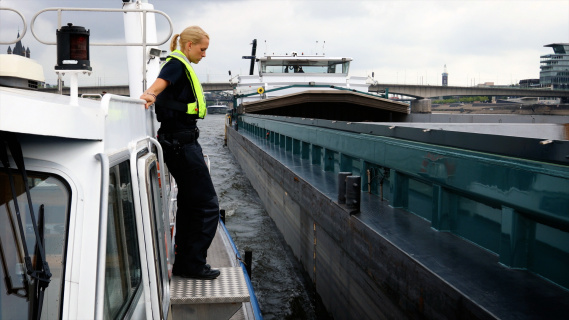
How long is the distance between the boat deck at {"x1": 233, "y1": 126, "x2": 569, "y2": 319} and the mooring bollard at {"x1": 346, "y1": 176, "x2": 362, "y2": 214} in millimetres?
130

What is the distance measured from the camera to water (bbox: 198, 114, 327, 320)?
27.7 ft

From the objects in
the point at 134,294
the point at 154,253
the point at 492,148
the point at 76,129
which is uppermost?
the point at 76,129

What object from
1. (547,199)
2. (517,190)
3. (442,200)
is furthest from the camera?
(442,200)

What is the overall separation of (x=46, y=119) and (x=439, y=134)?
13.7ft

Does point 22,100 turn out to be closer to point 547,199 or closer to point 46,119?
point 46,119

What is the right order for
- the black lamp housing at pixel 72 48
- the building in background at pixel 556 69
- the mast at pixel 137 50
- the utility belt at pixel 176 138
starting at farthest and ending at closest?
the building in background at pixel 556 69, the mast at pixel 137 50, the utility belt at pixel 176 138, the black lamp housing at pixel 72 48

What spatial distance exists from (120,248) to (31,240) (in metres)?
0.67

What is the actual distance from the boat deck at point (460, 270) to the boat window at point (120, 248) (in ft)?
6.79

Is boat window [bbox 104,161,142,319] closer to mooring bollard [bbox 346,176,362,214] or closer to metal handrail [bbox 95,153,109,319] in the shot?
metal handrail [bbox 95,153,109,319]

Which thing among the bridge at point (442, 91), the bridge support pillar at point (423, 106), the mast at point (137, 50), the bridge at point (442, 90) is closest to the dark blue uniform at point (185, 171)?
the mast at point (137, 50)

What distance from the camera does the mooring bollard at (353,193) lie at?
6322 millimetres

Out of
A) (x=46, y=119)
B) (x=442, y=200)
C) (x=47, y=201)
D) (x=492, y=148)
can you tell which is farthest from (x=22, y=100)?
(x=442, y=200)

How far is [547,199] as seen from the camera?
3688 millimetres

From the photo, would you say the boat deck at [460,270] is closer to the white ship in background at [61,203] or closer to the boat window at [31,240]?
the white ship in background at [61,203]
